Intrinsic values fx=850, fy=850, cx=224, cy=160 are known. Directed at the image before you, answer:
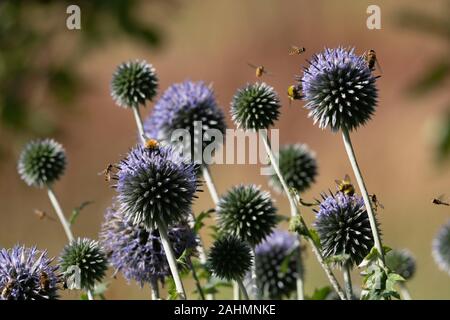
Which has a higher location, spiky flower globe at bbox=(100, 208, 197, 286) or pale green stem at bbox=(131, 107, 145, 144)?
pale green stem at bbox=(131, 107, 145, 144)

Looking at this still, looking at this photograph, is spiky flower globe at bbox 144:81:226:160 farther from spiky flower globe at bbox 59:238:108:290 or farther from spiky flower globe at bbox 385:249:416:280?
spiky flower globe at bbox 385:249:416:280

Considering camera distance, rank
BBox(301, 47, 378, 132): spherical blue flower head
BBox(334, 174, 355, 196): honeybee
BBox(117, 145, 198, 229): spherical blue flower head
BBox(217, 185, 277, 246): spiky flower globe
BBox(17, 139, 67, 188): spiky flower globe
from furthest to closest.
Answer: BBox(17, 139, 67, 188): spiky flower globe < BBox(217, 185, 277, 246): spiky flower globe < BBox(334, 174, 355, 196): honeybee < BBox(301, 47, 378, 132): spherical blue flower head < BBox(117, 145, 198, 229): spherical blue flower head

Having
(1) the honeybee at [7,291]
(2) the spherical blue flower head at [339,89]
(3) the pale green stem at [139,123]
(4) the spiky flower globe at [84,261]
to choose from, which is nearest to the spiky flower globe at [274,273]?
(3) the pale green stem at [139,123]

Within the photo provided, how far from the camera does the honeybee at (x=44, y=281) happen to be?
2.71 m

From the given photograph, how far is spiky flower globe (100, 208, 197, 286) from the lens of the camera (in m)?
3.30

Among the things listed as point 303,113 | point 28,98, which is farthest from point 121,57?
point 28,98

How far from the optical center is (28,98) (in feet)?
13.4

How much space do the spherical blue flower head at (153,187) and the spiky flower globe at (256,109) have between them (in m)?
0.55

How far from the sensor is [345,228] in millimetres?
3053

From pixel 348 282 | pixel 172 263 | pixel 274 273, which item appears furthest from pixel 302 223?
pixel 274 273

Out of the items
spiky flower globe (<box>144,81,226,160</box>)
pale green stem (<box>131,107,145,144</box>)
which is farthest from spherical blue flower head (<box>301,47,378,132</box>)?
spiky flower globe (<box>144,81,226,160</box>)

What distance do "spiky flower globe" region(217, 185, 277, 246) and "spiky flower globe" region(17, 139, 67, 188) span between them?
1.04 m

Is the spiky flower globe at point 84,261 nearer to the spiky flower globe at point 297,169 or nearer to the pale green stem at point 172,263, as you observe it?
the pale green stem at point 172,263
